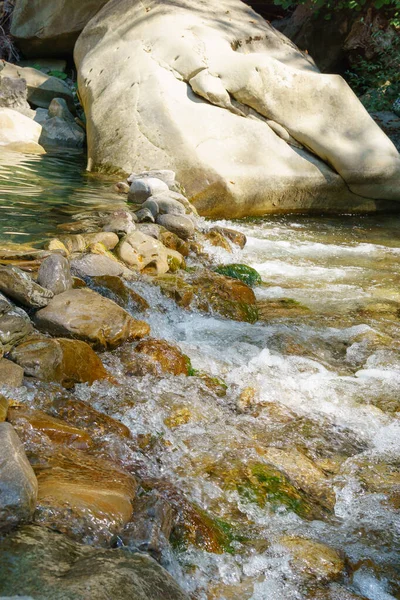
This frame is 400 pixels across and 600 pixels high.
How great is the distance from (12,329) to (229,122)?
16.9 ft

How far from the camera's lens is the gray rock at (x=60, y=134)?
396 inches

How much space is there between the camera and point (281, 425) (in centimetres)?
333

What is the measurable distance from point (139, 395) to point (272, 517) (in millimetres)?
1001

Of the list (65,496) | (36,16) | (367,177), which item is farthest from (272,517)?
(36,16)

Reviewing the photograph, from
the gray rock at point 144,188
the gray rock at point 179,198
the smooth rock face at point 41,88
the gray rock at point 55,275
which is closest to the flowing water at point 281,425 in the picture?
the gray rock at point 55,275

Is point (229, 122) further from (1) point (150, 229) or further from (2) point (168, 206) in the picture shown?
(1) point (150, 229)

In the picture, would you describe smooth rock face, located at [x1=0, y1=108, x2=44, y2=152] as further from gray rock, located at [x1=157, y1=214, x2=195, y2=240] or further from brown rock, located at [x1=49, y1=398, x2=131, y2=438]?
brown rock, located at [x1=49, y1=398, x2=131, y2=438]

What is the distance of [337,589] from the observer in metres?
2.30

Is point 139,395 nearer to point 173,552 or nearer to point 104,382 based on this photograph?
point 104,382

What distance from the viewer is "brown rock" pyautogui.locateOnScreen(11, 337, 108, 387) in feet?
10.3

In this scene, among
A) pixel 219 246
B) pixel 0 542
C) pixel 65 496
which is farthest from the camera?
pixel 219 246

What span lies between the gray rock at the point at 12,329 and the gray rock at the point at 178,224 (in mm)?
2661

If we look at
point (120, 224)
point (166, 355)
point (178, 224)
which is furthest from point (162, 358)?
point (178, 224)

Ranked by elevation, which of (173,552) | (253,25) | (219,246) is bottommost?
(219,246)
